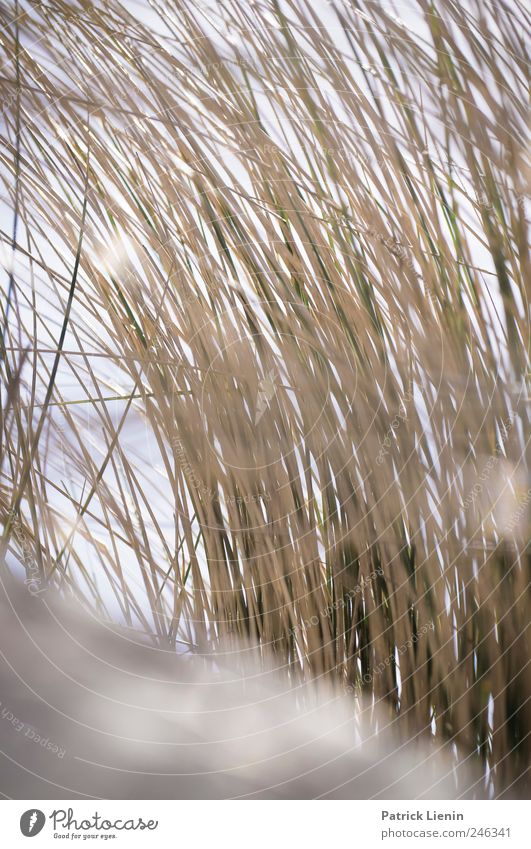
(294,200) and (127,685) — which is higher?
(294,200)

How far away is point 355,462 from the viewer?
1.98 ft

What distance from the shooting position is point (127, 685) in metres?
0.60

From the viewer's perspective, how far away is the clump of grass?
0.60 m

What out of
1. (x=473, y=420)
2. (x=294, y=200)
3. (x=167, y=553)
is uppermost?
(x=294, y=200)

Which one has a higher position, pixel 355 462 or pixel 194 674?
pixel 355 462

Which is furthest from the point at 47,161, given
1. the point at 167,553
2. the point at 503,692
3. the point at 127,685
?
the point at 503,692

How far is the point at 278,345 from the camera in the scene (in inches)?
23.9

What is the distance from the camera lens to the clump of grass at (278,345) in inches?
23.7

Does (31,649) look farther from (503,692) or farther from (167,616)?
(503,692)
